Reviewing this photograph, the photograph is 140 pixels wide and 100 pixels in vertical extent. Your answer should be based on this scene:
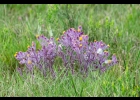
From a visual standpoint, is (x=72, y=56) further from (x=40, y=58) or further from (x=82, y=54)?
(x=40, y=58)

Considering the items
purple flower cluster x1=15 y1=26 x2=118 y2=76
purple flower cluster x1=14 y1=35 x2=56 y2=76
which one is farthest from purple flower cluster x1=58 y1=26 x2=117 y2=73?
purple flower cluster x1=14 y1=35 x2=56 y2=76

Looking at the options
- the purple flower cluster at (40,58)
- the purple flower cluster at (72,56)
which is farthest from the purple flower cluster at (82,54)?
the purple flower cluster at (40,58)

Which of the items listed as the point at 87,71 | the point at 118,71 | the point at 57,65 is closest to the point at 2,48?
the point at 57,65

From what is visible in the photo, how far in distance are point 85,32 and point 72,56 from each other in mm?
951

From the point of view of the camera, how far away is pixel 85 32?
448 cm

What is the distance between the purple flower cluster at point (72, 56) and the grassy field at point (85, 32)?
0.37 ft

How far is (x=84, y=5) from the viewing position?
18.1 feet

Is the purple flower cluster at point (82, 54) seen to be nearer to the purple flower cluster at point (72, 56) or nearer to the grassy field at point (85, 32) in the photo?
the purple flower cluster at point (72, 56)

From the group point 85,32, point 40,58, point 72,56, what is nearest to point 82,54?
point 72,56

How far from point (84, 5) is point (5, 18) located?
1.31m

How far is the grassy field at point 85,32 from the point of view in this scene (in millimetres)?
3174

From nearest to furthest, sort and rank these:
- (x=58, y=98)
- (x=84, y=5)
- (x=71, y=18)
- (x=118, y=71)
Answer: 1. (x=58, y=98)
2. (x=118, y=71)
3. (x=71, y=18)
4. (x=84, y=5)

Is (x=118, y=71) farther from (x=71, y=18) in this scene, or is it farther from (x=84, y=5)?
(x=84, y=5)

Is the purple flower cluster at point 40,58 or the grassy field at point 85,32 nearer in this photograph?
the grassy field at point 85,32
